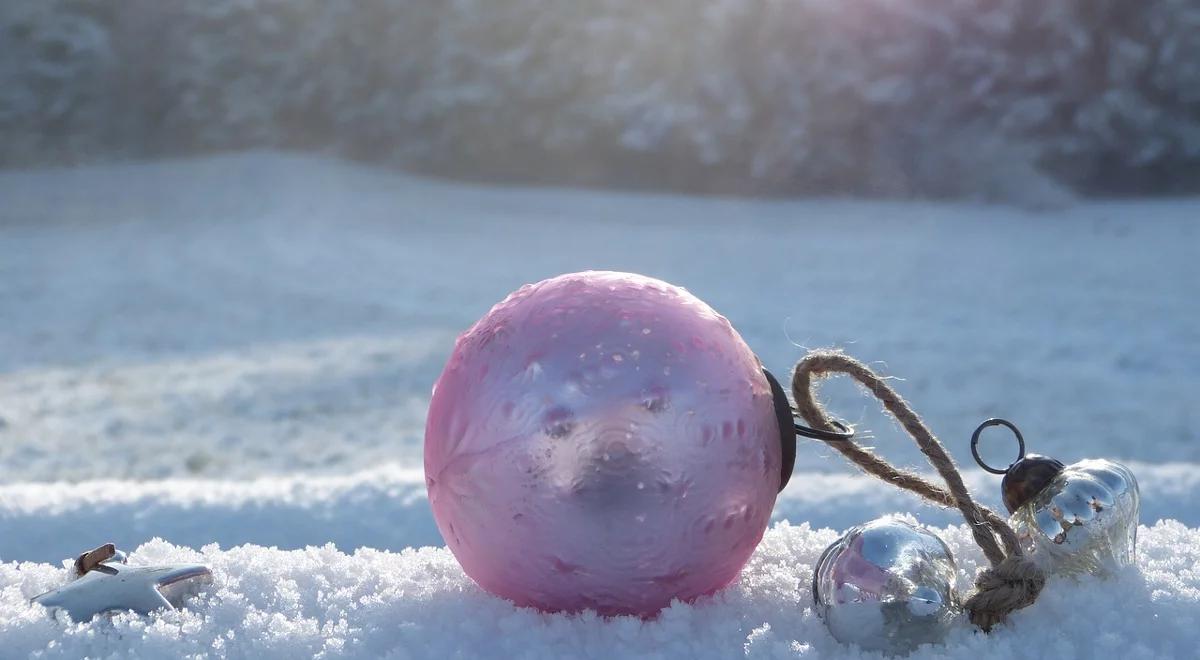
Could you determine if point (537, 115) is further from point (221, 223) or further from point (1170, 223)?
point (1170, 223)

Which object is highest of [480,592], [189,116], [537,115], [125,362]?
[189,116]

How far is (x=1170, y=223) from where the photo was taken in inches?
237

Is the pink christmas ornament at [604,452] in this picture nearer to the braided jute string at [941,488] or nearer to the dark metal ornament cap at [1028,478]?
the braided jute string at [941,488]

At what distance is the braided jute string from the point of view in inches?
41.4

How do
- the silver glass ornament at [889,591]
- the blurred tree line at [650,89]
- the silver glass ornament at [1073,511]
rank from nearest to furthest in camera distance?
the silver glass ornament at [889,591] < the silver glass ornament at [1073,511] < the blurred tree line at [650,89]

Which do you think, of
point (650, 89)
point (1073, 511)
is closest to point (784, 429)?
point (1073, 511)

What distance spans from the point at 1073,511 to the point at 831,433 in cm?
24

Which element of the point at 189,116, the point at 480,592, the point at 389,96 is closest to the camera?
the point at 480,592

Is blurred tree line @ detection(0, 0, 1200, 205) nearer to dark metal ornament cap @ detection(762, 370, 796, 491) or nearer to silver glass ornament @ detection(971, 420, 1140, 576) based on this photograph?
silver glass ornament @ detection(971, 420, 1140, 576)

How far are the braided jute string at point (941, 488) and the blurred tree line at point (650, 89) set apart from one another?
19.2 ft

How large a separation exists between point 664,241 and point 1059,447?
138 inches

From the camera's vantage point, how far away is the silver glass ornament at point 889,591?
3.31ft

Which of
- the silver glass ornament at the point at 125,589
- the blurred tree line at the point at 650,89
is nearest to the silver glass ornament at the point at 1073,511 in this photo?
the silver glass ornament at the point at 125,589

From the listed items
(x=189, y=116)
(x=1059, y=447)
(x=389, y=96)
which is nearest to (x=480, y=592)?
(x=1059, y=447)
